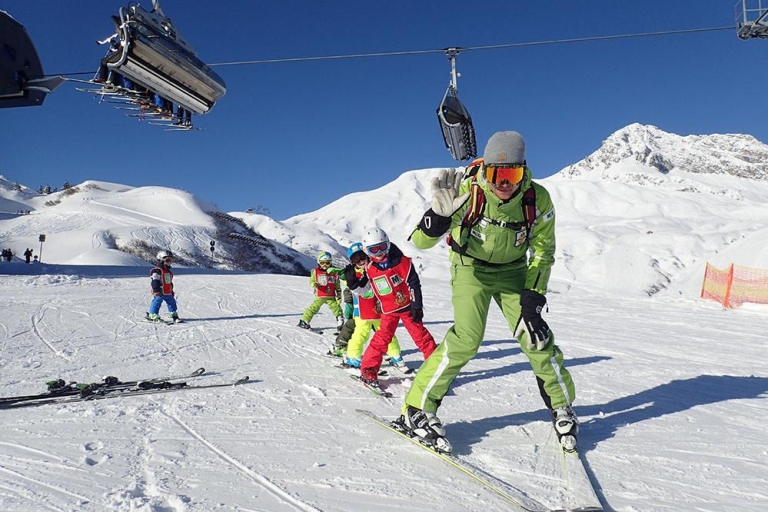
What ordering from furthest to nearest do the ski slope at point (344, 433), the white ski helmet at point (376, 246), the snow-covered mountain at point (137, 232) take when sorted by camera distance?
the snow-covered mountain at point (137, 232)
the white ski helmet at point (376, 246)
the ski slope at point (344, 433)

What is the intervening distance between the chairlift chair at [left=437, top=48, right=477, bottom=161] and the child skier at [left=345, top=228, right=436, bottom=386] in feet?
4.77

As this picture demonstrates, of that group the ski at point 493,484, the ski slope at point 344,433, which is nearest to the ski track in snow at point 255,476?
the ski slope at point 344,433

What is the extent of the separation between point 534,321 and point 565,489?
108 cm

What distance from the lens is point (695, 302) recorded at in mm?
14188

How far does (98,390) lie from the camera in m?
4.62

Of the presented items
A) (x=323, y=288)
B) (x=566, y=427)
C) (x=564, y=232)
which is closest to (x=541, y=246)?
(x=566, y=427)

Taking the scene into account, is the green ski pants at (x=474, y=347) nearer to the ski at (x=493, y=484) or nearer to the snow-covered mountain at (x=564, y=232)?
the ski at (x=493, y=484)

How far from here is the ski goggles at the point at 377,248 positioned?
5.54m

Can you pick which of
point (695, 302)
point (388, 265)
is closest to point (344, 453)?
point (388, 265)

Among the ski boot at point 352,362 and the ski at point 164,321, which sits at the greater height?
the ski boot at point 352,362

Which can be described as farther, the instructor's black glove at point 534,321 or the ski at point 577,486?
the instructor's black glove at point 534,321

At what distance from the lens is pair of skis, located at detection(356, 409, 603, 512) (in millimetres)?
2562

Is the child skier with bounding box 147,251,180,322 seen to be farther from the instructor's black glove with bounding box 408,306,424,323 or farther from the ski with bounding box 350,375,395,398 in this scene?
the instructor's black glove with bounding box 408,306,424,323

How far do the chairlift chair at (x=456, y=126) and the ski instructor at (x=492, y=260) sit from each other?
246 cm
